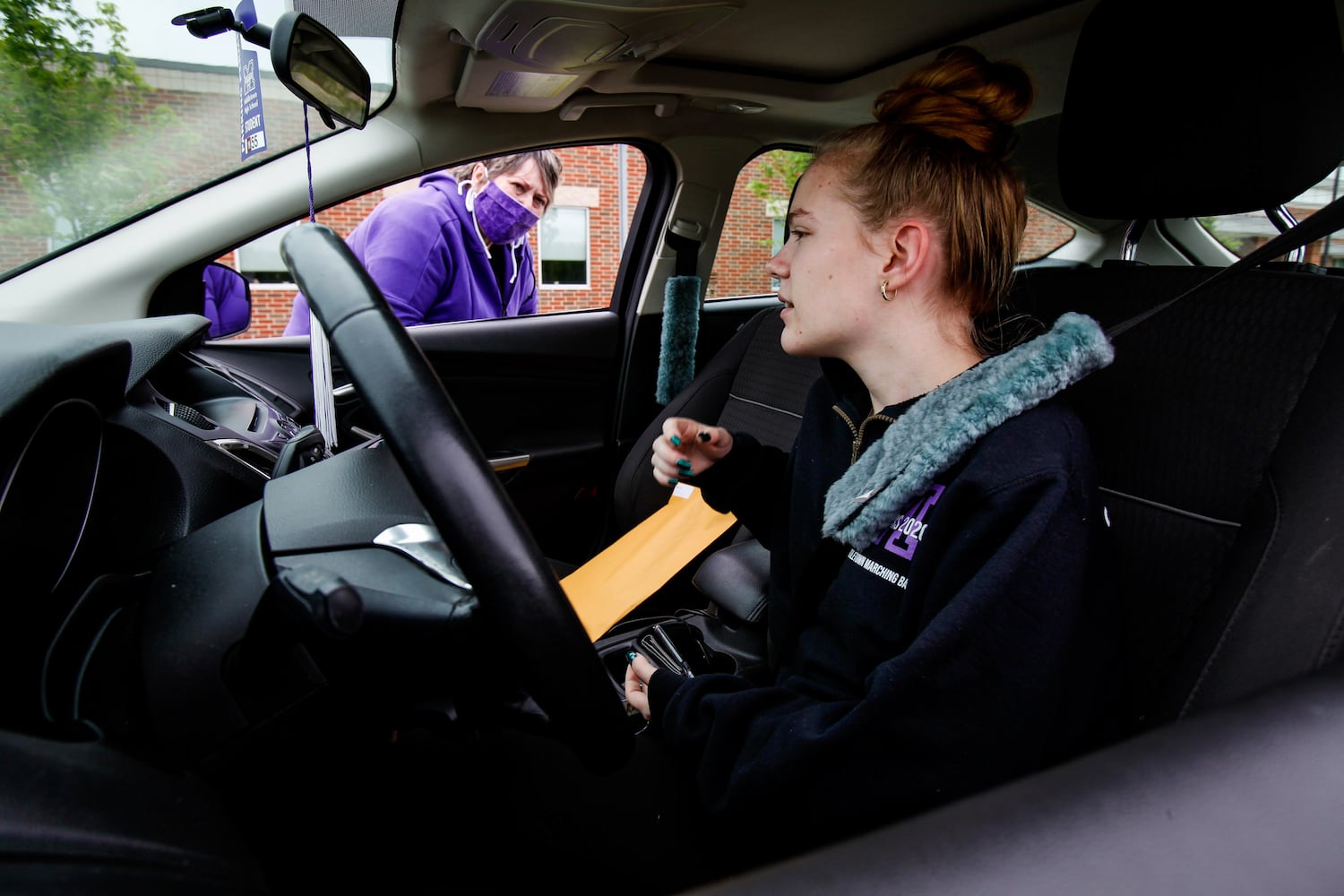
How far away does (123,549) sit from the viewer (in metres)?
0.94

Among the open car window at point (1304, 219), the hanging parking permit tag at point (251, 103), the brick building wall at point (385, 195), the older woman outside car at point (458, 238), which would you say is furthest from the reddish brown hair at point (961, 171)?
the older woman outside car at point (458, 238)

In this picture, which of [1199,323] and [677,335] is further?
[677,335]

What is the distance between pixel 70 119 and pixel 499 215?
1.07 metres

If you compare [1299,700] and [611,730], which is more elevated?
[1299,700]

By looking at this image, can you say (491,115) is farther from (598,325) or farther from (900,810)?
(900,810)

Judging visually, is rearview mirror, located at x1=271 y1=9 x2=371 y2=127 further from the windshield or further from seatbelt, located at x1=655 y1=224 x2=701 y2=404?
seatbelt, located at x1=655 y1=224 x2=701 y2=404

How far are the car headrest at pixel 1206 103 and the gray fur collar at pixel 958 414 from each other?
0.39 m

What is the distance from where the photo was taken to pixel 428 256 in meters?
2.24

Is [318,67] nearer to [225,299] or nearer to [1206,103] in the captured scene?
[225,299]

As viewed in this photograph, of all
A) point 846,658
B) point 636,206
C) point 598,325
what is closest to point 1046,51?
point 636,206

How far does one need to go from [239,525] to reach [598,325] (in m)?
1.86

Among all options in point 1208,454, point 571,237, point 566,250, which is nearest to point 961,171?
point 1208,454

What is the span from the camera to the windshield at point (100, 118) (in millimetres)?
1431

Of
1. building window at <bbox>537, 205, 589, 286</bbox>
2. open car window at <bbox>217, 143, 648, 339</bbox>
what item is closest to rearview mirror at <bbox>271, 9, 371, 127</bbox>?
open car window at <bbox>217, 143, 648, 339</bbox>
